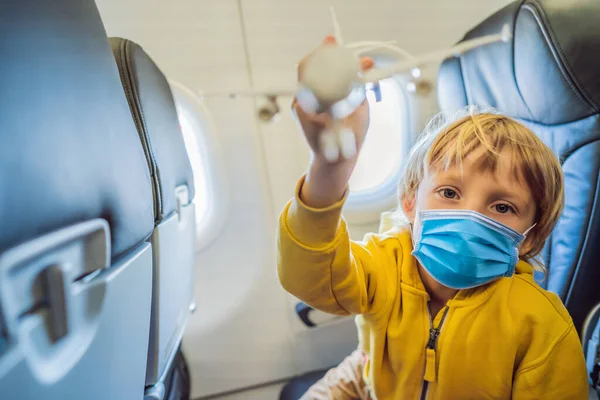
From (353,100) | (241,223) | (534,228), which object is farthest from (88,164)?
(241,223)

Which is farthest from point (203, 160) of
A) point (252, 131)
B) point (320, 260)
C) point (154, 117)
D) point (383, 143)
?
point (320, 260)

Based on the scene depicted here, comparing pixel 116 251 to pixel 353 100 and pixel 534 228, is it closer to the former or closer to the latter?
pixel 353 100

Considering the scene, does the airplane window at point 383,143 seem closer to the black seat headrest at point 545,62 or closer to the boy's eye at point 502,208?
the black seat headrest at point 545,62

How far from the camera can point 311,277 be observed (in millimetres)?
614

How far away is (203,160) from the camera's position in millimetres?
1353

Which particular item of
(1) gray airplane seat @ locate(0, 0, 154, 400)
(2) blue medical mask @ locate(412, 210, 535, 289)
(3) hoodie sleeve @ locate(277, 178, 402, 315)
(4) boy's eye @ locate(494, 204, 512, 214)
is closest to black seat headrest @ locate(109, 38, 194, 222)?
(1) gray airplane seat @ locate(0, 0, 154, 400)

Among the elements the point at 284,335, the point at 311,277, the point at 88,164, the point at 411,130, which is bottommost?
the point at 284,335

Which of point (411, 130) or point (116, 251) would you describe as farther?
point (411, 130)

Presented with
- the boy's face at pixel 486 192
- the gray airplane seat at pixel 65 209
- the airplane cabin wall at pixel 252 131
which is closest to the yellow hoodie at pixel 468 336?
the boy's face at pixel 486 192

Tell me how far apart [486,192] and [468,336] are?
0.98ft

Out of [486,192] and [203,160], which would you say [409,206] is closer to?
[486,192]

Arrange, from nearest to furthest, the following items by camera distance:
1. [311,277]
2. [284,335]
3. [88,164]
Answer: [88,164]
[311,277]
[284,335]

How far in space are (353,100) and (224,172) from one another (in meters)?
1.04

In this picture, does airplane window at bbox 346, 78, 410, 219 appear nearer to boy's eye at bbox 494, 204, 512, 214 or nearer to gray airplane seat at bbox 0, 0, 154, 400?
boy's eye at bbox 494, 204, 512, 214
